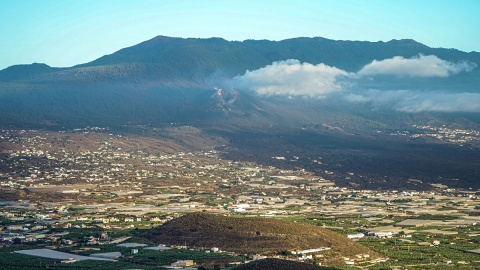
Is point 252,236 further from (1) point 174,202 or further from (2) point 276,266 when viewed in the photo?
(1) point 174,202

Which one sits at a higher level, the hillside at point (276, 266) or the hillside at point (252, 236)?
the hillside at point (276, 266)

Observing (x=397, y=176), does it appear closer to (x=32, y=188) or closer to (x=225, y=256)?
(x=32, y=188)

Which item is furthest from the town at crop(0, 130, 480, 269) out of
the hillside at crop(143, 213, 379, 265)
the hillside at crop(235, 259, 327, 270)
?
the hillside at crop(235, 259, 327, 270)

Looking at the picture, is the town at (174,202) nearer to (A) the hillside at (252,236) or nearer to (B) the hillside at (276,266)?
(A) the hillside at (252,236)

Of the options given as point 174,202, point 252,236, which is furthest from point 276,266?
point 174,202

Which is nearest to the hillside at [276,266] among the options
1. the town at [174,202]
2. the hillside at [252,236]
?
the town at [174,202]

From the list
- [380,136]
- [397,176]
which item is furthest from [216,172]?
[380,136]

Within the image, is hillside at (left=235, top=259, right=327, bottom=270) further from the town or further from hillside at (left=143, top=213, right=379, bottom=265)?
hillside at (left=143, top=213, right=379, bottom=265)
